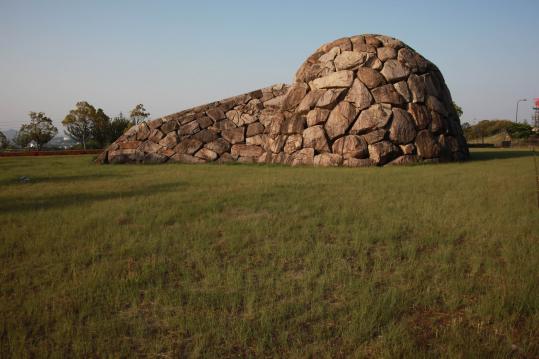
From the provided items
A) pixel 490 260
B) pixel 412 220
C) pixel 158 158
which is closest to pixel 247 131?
pixel 158 158

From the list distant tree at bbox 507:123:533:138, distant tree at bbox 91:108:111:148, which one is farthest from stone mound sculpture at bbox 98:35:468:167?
distant tree at bbox 91:108:111:148

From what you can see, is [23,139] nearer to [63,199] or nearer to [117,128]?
[117,128]

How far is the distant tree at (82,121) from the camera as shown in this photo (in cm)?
4281

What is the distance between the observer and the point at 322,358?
7.53 feet

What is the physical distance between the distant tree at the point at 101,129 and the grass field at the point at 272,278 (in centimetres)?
3468

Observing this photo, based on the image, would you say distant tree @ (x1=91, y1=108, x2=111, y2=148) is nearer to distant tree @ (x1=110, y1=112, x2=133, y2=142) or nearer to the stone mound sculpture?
distant tree @ (x1=110, y1=112, x2=133, y2=142)

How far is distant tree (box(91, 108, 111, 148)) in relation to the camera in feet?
127

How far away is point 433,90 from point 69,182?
1380 centimetres

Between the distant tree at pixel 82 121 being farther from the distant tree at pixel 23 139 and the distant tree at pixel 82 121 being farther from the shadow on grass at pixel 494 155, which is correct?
the shadow on grass at pixel 494 155

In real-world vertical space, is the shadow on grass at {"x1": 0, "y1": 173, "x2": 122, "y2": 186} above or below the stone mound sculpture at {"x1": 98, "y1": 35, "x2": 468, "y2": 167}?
below

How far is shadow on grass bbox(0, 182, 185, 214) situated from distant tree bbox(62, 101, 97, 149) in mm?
39138

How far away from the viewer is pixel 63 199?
7207mm

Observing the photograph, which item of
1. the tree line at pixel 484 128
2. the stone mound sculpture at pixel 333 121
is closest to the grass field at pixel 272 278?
the stone mound sculpture at pixel 333 121

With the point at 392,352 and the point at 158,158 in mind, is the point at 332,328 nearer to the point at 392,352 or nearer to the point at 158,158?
the point at 392,352
